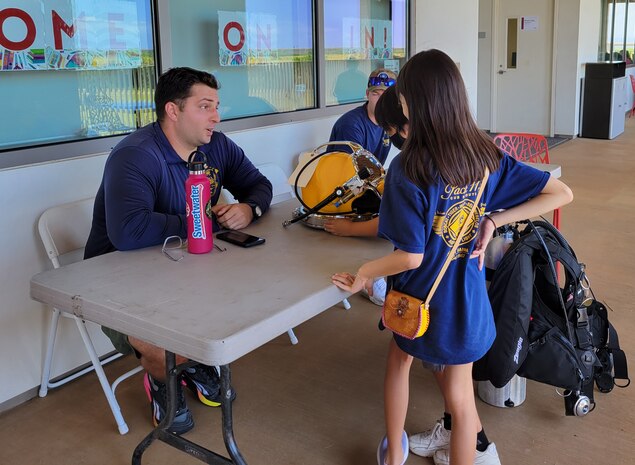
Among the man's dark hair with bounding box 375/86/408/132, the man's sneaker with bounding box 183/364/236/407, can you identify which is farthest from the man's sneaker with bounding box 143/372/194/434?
the man's dark hair with bounding box 375/86/408/132

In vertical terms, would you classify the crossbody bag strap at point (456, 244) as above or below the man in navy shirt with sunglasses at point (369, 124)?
below

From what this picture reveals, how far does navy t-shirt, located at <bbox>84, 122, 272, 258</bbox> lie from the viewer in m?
1.87

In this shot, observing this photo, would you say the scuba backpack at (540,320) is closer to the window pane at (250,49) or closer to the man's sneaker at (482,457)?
the man's sneaker at (482,457)

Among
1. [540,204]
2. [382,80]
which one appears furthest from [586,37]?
[540,204]

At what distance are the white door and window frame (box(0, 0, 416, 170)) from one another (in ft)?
20.6

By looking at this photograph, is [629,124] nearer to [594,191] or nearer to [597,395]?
[594,191]

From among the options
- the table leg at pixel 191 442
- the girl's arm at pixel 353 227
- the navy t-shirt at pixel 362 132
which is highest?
the navy t-shirt at pixel 362 132

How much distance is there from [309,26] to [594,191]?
3.43 metres

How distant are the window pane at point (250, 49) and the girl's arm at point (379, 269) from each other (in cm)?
173

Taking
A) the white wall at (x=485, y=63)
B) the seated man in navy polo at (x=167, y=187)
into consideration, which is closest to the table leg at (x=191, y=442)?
the seated man in navy polo at (x=167, y=187)

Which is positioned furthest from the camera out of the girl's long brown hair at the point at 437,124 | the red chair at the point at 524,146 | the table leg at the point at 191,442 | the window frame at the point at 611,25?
the window frame at the point at 611,25

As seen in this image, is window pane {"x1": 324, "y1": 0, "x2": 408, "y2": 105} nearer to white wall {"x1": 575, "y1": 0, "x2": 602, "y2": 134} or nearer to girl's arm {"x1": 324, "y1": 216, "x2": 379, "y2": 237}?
girl's arm {"x1": 324, "y1": 216, "x2": 379, "y2": 237}

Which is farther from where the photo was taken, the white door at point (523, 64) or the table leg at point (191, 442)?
the white door at point (523, 64)

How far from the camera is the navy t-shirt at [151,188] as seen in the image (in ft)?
6.13
